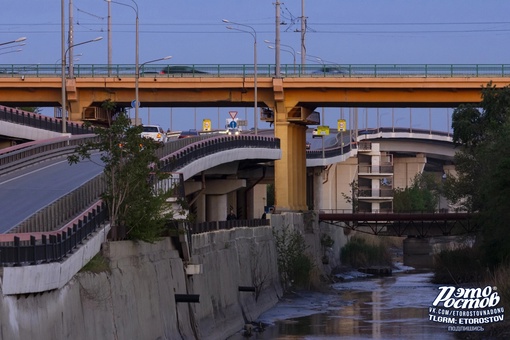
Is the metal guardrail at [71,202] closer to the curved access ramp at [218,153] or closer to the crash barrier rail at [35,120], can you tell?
the curved access ramp at [218,153]

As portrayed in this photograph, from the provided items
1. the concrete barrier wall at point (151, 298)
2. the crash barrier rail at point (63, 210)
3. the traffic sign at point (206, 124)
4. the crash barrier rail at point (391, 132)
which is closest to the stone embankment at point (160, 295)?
the concrete barrier wall at point (151, 298)

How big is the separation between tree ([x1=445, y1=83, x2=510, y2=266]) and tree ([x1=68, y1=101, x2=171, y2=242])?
72.5ft

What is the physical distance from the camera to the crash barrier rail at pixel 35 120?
61.2 meters

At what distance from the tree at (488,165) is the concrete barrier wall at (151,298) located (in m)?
12.0

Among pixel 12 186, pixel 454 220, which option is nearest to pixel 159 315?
pixel 12 186

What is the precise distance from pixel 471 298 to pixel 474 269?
24554mm

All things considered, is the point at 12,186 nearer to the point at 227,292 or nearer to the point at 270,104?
the point at 227,292

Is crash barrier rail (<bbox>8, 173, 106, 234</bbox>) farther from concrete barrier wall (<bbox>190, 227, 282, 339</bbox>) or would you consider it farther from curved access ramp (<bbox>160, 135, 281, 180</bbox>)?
concrete barrier wall (<bbox>190, 227, 282, 339</bbox>)

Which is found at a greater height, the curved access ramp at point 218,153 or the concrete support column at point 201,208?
the curved access ramp at point 218,153

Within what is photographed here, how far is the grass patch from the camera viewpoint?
32753mm

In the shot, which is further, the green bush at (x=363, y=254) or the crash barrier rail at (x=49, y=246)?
the green bush at (x=363, y=254)

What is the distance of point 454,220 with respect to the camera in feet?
312

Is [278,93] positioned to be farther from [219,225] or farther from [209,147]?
[219,225]
